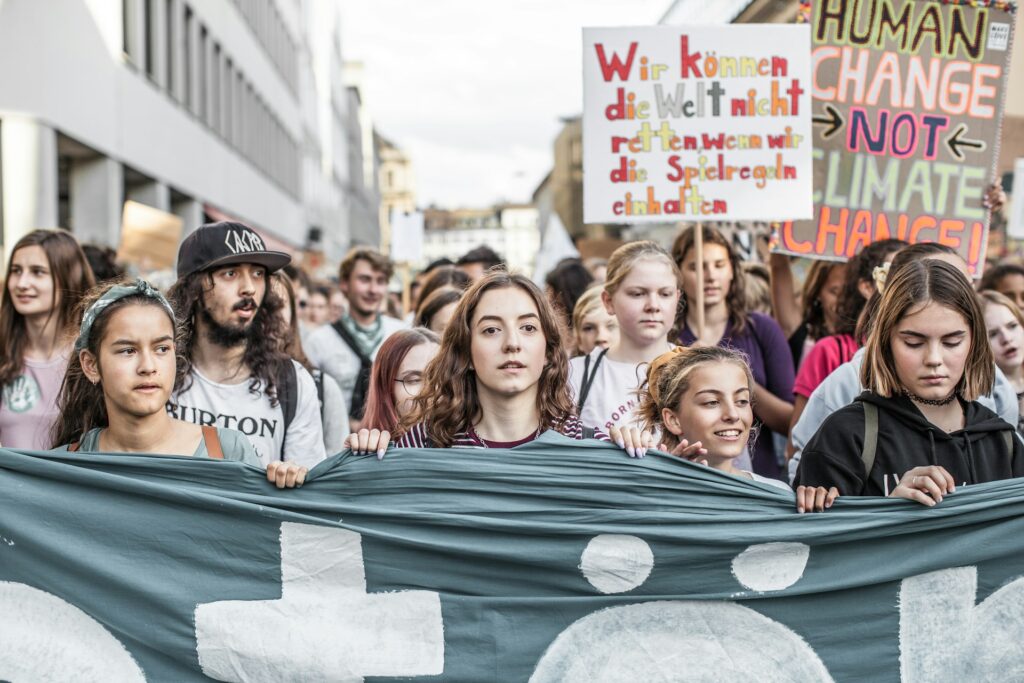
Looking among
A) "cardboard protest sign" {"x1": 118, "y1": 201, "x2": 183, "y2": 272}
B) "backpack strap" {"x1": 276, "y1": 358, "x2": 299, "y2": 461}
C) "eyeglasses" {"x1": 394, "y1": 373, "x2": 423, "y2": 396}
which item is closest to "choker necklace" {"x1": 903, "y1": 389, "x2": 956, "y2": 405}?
"eyeglasses" {"x1": 394, "y1": 373, "x2": 423, "y2": 396}

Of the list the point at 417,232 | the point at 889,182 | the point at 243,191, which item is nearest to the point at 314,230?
the point at 243,191

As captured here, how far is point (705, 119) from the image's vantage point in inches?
231

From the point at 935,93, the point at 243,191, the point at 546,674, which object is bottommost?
the point at 546,674

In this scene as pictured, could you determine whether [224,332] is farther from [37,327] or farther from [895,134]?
[895,134]

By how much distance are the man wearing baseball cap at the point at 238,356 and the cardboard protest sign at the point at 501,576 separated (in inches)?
33.9

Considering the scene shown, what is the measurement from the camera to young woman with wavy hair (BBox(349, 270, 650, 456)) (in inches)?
144

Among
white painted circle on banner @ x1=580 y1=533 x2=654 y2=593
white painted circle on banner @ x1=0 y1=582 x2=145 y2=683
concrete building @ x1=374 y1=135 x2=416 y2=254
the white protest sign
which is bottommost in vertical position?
white painted circle on banner @ x1=0 y1=582 x2=145 y2=683

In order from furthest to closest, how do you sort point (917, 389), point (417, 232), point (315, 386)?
point (417, 232) < point (315, 386) < point (917, 389)

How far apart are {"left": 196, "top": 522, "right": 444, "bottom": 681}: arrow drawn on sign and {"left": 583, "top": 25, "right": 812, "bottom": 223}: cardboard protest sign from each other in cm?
286

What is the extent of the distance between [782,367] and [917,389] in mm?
1819

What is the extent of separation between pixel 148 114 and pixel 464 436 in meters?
16.9

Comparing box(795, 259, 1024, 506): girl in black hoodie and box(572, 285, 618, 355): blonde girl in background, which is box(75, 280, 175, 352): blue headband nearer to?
box(795, 259, 1024, 506): girl in black hoodie

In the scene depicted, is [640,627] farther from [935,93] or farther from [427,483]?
[935,93]

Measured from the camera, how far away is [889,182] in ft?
20.4
